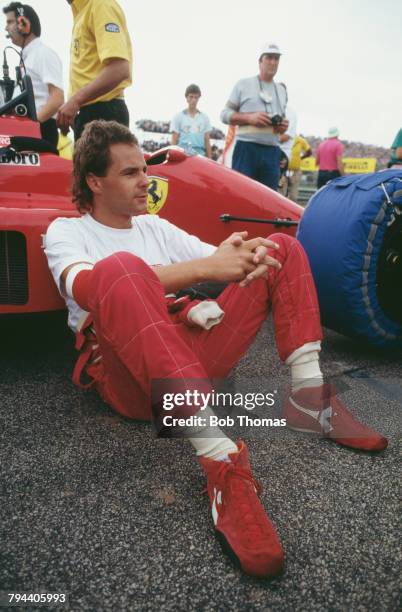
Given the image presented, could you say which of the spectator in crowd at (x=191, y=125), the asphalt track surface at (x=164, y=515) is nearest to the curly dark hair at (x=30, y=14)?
the asphalt track surface at (x=164, y=515)

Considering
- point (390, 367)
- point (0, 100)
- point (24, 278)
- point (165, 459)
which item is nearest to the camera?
point (165, 459)

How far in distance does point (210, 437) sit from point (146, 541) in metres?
0.24

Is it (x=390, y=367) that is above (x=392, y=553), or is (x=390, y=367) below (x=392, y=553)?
below

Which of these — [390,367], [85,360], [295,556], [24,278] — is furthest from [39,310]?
[390,367]

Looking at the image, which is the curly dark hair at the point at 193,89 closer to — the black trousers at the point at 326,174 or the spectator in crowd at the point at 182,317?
the black trousers at the point at 326,174

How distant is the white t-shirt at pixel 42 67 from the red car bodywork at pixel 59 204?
24.1 inches

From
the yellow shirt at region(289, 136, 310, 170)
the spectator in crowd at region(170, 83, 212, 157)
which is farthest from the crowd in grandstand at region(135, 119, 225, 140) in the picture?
the spectator in crowd at region(170, 83, 212, 157)

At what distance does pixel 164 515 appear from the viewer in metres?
1.01

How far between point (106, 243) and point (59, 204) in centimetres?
55

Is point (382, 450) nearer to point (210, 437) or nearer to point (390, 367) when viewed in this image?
point (210, 437)

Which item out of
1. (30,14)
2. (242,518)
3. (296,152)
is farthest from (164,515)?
(296,152)

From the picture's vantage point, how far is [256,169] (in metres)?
3.29

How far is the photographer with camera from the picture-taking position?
3189 mm

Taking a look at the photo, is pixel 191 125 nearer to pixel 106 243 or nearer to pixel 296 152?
pixel 296 152
